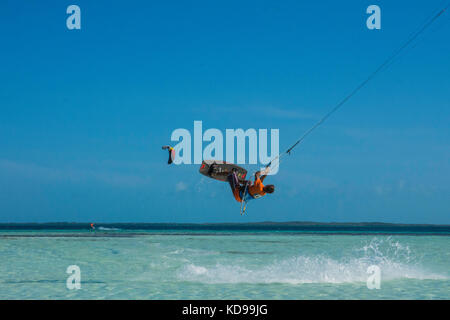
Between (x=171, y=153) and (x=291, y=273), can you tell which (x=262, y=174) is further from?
(x=291, y=273)

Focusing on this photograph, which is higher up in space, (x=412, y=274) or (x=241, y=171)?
(x=241, y=171)

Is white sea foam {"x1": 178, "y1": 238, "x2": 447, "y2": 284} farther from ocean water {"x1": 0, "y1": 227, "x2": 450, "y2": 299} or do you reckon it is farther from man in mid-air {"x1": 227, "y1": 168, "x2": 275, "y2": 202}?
man in mid-air {"x1": 227, "y1": 168, "x2": 275, "y2": 202}

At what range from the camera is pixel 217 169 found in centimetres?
1841

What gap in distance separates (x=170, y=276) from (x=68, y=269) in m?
5.52

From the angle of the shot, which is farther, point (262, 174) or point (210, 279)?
point (210, 279)

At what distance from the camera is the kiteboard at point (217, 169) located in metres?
18.4

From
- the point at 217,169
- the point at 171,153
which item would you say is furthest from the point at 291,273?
the point at 171,153

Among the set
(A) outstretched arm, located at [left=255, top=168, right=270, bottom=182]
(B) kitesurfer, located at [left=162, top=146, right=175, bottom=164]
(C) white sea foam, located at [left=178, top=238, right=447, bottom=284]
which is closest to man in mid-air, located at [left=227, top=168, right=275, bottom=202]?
(A) outstretched arm, located at [left=255, top=168, right=270, bottom=182]

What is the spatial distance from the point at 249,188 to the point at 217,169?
2260 mm

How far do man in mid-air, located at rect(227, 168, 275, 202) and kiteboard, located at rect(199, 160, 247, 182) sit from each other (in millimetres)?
748

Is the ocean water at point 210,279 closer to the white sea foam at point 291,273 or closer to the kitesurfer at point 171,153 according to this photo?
the white sea foam at point 291,273
